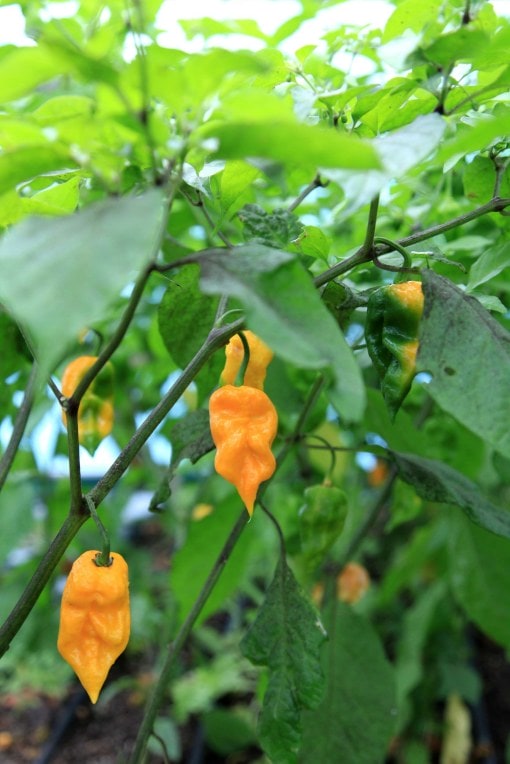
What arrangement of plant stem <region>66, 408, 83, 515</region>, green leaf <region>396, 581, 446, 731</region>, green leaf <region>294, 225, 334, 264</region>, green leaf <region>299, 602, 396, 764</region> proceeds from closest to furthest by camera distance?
plant stem <region>66, 408, 83, 515</region>, green leaf <region>294, 225, 334, 264</region>, green leaf <region>299, 602, 396, 764</region>, green leaf <region>396, 581, 446, 731</region>

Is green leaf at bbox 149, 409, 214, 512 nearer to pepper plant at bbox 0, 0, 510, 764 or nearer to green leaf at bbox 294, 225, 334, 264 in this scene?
pepper plant at bbox 0, 0, 510, 764

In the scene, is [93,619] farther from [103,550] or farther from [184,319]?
[184,319]

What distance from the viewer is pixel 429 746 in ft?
6.15

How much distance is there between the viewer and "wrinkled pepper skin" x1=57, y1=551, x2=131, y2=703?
621 mm

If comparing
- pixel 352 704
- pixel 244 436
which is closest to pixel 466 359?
pixel 244 436

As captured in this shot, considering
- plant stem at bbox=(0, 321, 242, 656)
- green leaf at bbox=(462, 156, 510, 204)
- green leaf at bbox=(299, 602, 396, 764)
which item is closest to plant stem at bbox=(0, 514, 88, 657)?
plant stem at bbox=(0, 321, 242, 656)

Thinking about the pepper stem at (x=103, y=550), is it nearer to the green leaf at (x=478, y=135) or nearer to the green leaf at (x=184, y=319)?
the green leaf at (x=184, y=319)

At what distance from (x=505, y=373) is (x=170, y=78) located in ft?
0.98

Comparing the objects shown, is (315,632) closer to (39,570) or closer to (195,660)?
(39,570)

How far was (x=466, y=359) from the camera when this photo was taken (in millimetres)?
569

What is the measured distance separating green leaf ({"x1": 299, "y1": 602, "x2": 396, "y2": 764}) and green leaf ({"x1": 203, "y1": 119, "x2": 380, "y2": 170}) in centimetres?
90

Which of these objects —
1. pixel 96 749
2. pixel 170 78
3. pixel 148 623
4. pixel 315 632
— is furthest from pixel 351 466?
pixel 170 78

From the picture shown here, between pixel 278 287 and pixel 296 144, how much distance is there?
10 cm

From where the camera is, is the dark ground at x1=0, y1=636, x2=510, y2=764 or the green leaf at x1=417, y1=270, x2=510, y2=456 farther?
the dark ground at x1=0, y1=636, x2=510, y2=764
